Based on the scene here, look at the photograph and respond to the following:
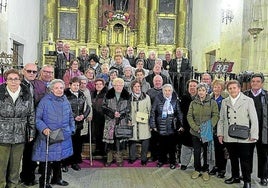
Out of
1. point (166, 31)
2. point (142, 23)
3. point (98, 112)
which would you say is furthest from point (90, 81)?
point (166, 31)

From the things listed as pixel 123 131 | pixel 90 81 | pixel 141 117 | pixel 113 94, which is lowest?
pixel 123 131

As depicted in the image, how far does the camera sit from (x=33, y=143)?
468cm

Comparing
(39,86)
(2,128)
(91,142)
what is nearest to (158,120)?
(91,142)

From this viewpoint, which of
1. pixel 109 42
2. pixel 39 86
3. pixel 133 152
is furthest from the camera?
pixel 109 42

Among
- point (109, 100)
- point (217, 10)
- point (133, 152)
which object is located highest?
point (217, 10)

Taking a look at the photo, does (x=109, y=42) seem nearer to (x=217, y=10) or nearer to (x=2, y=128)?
(x=217, y=10)

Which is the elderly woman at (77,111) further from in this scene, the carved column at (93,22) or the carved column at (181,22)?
the carved column at (181,22)

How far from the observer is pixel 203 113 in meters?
5.55

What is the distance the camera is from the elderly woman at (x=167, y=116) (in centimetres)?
612

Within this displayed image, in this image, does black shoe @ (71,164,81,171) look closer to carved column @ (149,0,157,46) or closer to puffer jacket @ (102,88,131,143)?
puffer jacket @ (102,88,131,143)

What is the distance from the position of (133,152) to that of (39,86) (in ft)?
7.37

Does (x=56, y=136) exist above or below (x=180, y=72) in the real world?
below

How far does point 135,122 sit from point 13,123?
246 centimetres

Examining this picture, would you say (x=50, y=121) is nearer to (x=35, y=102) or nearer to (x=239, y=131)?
(x=35, y=102)
